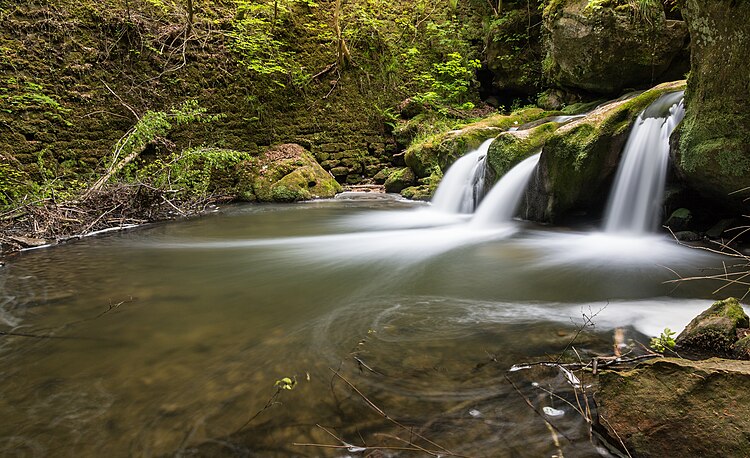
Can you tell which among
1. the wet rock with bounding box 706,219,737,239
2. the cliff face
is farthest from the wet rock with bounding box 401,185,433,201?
the wet rock with bounding box 706,219,737,239

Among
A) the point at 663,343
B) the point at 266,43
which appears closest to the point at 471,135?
the point at 266,43

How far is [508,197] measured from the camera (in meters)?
6.09

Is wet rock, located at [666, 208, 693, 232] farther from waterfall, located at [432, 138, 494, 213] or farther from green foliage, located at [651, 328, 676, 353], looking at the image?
green foliage, located at [651, 328, 676, 353]

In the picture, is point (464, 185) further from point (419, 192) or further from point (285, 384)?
point (285, 384)

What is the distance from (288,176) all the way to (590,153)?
7581 mm

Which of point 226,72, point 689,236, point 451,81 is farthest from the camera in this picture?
point 451,81

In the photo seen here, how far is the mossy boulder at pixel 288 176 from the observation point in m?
10.0

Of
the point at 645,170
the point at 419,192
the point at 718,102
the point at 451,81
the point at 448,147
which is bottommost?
the point at 419,192

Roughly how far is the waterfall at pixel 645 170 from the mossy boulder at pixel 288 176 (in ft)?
24.2

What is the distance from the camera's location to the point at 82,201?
5.69 metres

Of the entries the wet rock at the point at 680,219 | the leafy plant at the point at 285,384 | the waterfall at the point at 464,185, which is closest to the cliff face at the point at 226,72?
the waterfall at the point at 464,185

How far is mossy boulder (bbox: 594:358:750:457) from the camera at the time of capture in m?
1.03

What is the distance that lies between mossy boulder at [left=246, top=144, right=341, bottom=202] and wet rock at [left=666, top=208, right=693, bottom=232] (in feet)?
26.1

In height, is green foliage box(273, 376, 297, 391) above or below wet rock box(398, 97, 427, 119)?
below
